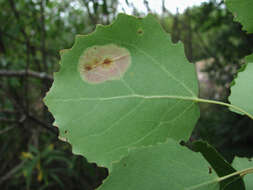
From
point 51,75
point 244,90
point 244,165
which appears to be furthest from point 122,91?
point 51,75

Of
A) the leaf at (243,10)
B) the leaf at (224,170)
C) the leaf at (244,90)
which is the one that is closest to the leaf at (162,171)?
the leaf at (224,170)

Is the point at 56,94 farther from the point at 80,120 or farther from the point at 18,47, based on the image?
the point at 18,47

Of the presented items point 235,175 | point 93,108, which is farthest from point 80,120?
point 235,175

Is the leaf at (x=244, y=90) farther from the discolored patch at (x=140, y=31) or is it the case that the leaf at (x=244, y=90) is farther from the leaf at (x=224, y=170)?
the discolored patch at (x=140, y=31)

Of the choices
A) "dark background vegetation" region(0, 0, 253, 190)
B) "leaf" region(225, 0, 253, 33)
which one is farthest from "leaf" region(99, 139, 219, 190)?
"dark background vegetation" region(0, 0, 253, 190)

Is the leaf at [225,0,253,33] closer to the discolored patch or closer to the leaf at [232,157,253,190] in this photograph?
the discolored patch

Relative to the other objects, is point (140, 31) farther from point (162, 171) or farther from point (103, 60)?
point (162, 171)
